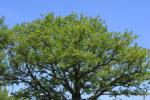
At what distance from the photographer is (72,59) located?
4009 cm

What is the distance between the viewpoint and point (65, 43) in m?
40.9

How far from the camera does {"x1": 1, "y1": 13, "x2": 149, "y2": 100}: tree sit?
41.0m

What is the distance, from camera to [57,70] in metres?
42.5

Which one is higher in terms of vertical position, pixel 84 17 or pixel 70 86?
pixel 84 17

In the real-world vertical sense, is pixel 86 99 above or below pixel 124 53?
below

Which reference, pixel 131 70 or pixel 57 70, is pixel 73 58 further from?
pixel 131 70

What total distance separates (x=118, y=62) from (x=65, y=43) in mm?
4839

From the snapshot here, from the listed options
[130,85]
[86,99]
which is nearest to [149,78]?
[130,85]

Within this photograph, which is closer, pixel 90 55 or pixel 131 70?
pixel 90 55

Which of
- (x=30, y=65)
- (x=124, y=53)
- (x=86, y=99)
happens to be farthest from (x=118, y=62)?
(x=30, y=65)

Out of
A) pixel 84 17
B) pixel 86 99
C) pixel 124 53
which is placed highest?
pixel 84 17

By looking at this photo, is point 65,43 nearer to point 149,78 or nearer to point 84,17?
point 84,17

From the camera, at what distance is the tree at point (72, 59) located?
40969mm

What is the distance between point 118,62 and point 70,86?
4.55 meters
